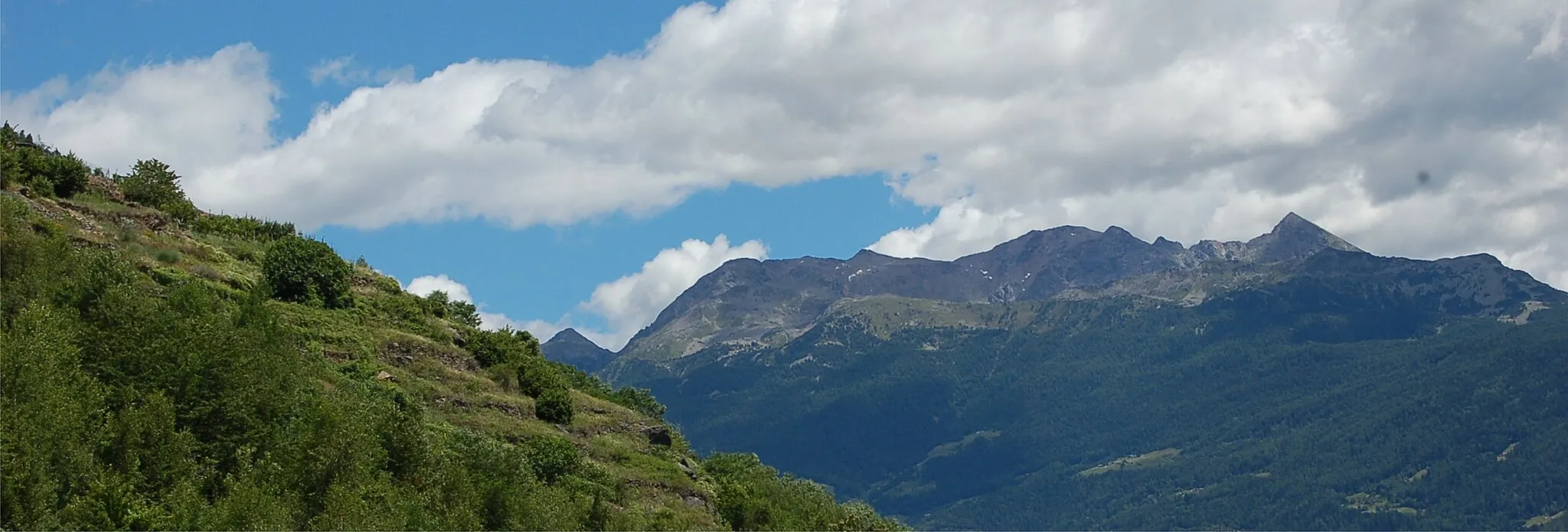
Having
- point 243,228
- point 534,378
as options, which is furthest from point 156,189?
point 534,378

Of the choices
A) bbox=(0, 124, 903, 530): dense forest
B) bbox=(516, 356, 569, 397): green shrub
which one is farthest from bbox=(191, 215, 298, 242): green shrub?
bbox=(516, 356, 569, 397): green shrub

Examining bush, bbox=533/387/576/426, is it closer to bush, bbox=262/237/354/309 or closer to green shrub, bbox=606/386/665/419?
bush, bbox=262/237/354/309

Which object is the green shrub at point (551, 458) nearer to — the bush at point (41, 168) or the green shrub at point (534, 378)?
the green shrub at point (534, 378)

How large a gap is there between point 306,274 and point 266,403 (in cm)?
1988

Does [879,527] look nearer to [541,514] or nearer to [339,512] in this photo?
[541,514]

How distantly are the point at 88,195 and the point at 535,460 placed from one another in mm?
29982

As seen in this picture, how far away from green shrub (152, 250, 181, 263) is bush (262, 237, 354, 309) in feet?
18.2

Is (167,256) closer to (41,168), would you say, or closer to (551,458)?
(41,168)

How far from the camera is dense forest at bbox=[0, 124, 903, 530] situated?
45656 mm

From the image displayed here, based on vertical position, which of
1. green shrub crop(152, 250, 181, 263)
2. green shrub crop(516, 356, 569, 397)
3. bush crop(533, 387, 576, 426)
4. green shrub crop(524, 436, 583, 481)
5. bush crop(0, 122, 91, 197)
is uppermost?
bush crop(0, 122, 91, 197)

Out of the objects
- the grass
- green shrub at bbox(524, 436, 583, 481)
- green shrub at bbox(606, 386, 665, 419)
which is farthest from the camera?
A: green shrub at bbox(606, 386, 665, 419)

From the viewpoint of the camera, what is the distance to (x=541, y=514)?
58.5 meters

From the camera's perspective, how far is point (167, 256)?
68625 millimetres

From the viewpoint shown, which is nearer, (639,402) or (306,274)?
(306,274)
